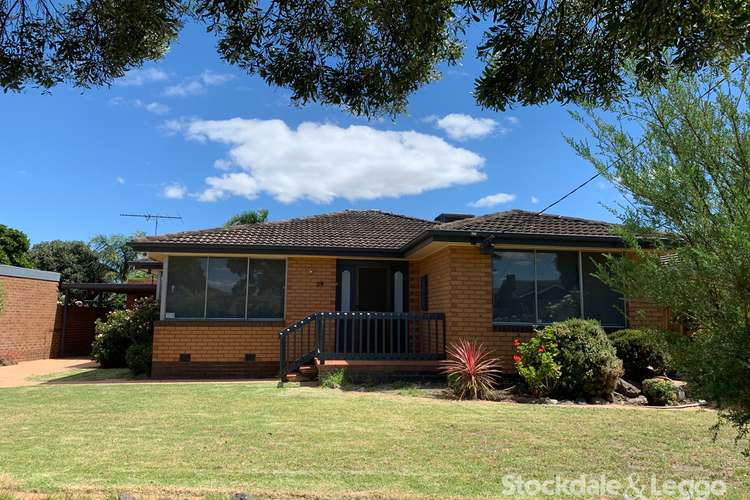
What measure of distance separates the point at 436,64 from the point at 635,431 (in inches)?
202

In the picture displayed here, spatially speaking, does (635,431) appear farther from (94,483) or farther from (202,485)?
(94,483)

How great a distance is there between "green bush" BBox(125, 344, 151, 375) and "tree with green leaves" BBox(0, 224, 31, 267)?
1681cm

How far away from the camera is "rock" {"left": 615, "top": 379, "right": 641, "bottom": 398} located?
9.87 meters

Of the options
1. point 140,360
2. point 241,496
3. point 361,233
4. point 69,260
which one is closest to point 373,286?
point 361,233

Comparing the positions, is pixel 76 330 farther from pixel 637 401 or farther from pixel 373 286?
pixel 637 401

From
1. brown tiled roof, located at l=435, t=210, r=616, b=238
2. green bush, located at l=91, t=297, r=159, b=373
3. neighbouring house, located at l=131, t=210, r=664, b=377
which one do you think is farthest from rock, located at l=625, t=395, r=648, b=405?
green bush, located at l=91, t=297, r=159, b=373

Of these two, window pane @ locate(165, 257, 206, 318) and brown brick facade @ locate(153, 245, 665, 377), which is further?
window pane @ locate(165, 257, 206, 318)

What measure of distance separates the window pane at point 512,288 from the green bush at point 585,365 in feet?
6.66

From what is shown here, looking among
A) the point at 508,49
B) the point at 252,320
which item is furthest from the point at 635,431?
the point at 252,320

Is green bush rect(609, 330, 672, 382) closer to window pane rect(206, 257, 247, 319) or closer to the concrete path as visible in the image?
window pane rect(206, 257, 247, 319)

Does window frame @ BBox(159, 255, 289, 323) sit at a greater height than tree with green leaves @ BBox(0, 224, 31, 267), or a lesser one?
lesser

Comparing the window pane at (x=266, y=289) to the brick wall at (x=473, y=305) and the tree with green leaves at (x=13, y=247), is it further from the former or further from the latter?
the tree with green leaves at (x=13, y=247)

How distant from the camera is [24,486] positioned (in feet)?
14.4

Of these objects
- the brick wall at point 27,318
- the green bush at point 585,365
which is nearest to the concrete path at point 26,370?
the brick wall at point 27,318
